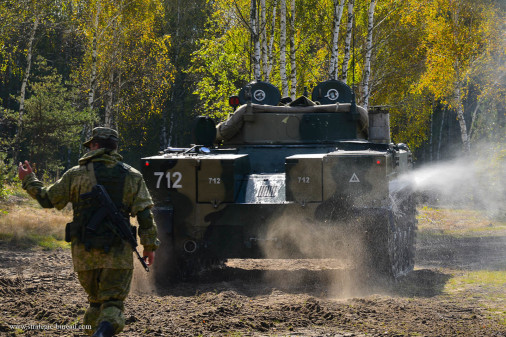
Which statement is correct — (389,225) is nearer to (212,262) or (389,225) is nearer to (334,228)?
(334,228)

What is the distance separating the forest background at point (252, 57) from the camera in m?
22.1

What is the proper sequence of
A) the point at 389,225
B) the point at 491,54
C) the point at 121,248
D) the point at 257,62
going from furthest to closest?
the point at 491,54
the point at 257,62
the point at 389,225
the point at 121,248

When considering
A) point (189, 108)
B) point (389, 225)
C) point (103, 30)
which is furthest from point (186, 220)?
point (189, 108)

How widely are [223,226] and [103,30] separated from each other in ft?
61.6

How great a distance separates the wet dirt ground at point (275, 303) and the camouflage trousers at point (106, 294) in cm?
85

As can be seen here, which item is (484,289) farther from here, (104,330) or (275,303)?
(104,330)

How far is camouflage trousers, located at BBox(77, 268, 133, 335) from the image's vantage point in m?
5.58

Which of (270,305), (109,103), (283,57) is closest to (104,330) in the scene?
(270,305)

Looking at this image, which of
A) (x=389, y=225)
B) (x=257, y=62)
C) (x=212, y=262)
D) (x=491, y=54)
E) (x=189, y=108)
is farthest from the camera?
(x=189, y=108)

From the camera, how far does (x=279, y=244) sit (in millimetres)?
9062

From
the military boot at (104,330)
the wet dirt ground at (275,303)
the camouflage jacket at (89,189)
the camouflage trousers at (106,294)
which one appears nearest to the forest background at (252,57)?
the wet dirt ground at (275,303)

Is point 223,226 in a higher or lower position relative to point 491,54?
lower

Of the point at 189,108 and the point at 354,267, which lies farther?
the point at 189,108

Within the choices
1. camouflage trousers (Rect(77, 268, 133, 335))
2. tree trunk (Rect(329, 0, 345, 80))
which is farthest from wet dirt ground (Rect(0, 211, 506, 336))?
tree trunk (Rect(329, 0, 345, 80))
